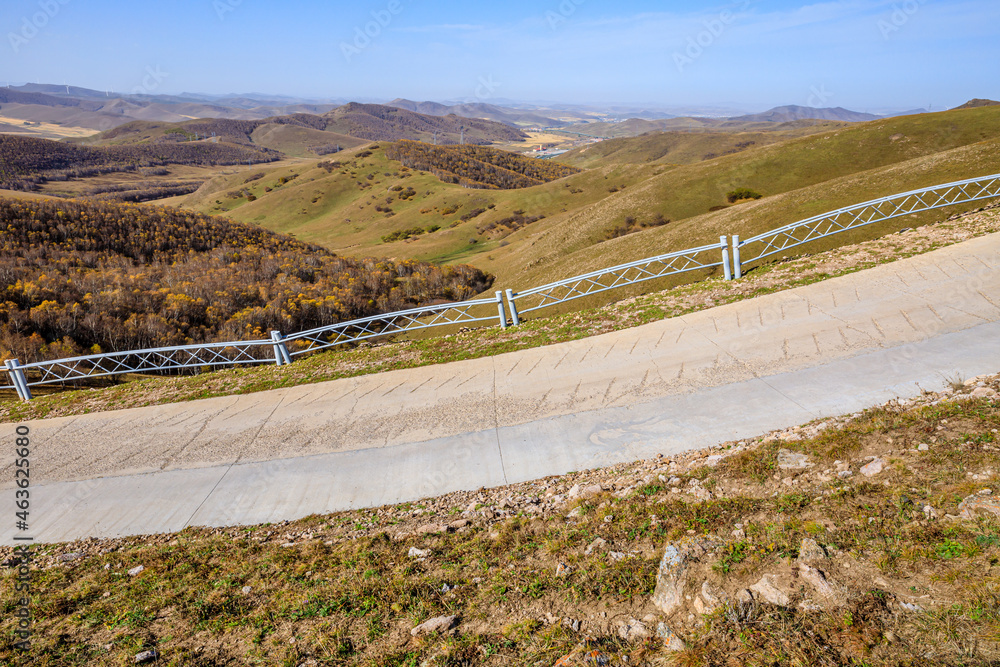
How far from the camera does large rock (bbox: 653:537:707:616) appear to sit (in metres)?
3.96

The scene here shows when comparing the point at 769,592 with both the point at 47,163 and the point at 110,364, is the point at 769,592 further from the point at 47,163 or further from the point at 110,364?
the point at 47,163

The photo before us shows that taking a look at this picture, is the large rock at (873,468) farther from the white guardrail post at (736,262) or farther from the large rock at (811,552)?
the white guardrail post at (736,262)

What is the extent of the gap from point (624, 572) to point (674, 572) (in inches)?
17.5

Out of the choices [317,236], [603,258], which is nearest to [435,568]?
[603,258]

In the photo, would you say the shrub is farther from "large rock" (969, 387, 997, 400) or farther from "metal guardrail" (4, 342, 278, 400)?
"metal guardrail" (4, 342, 278, 400)

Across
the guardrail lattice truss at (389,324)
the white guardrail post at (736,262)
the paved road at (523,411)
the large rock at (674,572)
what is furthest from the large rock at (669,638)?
the white guardrail post at (736,262)

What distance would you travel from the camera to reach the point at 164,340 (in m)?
22.4

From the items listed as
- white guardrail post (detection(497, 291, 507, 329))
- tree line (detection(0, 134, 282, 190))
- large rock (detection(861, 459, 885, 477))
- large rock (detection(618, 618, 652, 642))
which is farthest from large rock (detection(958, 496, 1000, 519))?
tree line (detection(0, 134, 282, 190))

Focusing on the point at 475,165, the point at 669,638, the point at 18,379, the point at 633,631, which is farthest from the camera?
the point at 475,165

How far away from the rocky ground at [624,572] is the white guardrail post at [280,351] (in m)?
6.04

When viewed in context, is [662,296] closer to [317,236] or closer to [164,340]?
[164,340]

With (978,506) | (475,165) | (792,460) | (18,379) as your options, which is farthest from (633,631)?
(475,165)

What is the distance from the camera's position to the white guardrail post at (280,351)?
1206 cm

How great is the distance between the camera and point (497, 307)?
18.7 m
